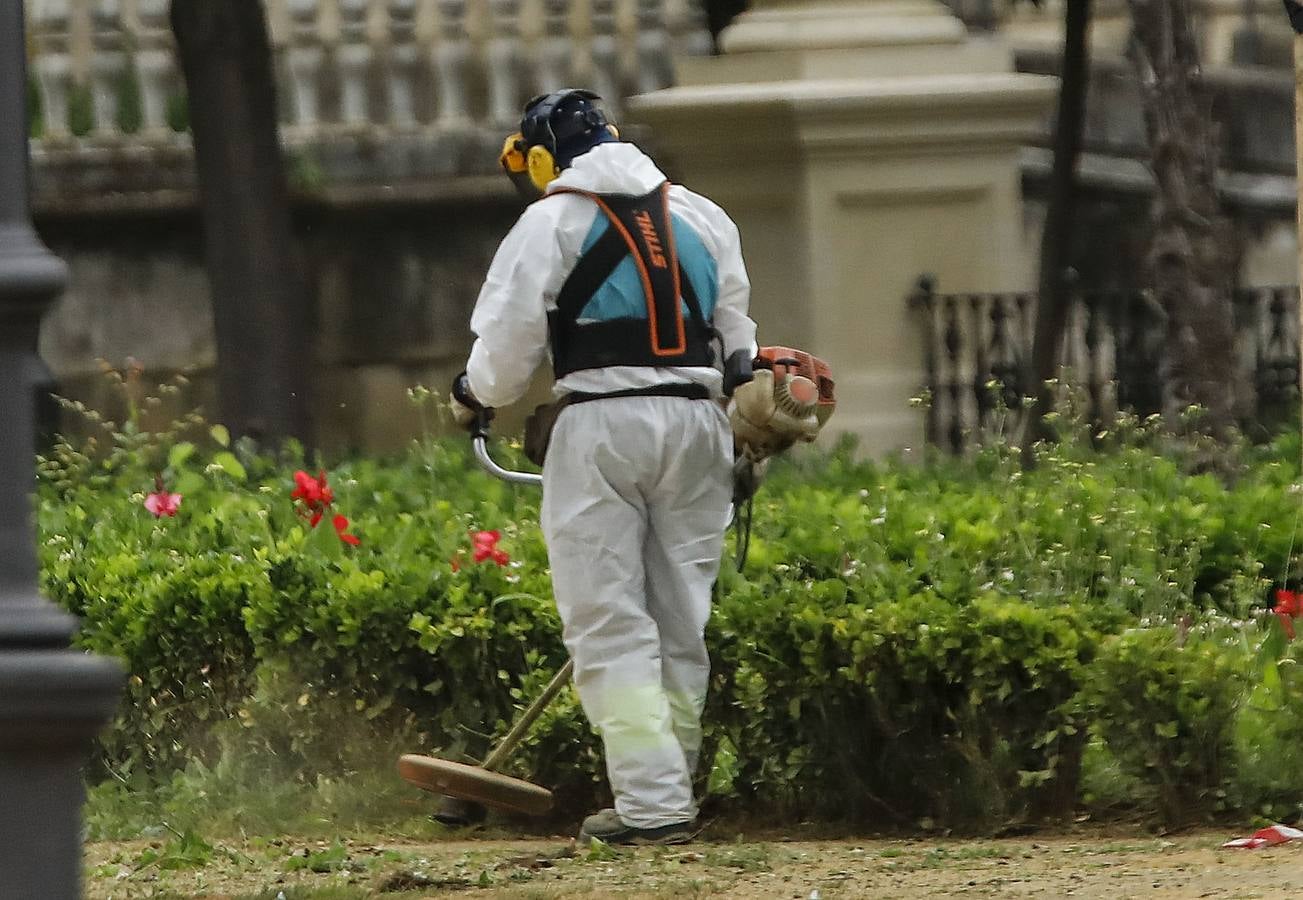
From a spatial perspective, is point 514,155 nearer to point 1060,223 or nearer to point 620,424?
point 620,424

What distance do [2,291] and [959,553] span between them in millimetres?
4553

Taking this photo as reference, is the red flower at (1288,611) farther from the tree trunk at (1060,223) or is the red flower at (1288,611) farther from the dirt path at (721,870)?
the tree trunk at (1060,223)

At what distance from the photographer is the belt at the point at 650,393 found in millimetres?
6770

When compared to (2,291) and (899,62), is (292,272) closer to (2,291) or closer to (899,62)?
(899,62)

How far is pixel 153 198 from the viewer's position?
14914mm

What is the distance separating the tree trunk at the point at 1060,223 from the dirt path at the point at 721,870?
485 centimetres

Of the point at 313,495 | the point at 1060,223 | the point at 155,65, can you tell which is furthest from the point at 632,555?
the point at 155,65

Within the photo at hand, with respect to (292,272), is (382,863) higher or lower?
lower

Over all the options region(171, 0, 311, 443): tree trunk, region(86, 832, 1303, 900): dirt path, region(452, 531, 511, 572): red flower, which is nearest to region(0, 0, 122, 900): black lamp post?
region(86, 832, 1303, 900): dirt path

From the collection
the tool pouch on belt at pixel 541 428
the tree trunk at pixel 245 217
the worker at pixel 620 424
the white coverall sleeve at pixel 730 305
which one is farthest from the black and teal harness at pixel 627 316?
the tree trunk at pixel 245 217

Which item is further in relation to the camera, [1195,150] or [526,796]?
[1195,150]

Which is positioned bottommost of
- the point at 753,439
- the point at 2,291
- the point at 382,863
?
the point at 382,863

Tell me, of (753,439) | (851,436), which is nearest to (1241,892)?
(753,439)

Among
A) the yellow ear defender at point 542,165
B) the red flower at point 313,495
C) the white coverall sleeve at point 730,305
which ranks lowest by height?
the red flower at point 313,495
